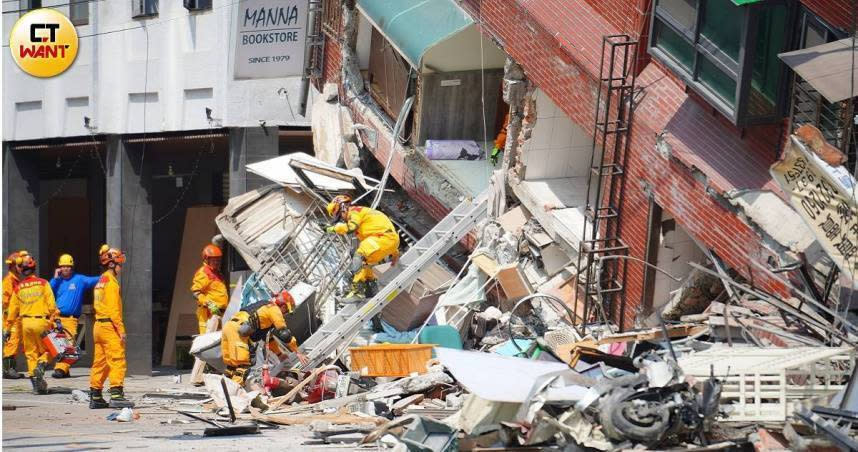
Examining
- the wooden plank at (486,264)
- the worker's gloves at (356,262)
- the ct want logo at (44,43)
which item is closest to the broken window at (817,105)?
the wooden plank at (486,264)

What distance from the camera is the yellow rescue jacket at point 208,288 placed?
19938 mm

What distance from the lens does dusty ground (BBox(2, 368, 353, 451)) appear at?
12008mm

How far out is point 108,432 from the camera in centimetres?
1342

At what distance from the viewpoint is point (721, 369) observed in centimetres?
1104

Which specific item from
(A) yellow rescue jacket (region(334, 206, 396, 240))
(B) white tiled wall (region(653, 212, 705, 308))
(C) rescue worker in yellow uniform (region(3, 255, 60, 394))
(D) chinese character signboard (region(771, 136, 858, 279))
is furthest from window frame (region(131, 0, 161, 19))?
(D) chinese character signboard (region(771, 136, 858, 279))

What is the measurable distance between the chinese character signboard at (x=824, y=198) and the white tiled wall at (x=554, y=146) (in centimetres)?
538

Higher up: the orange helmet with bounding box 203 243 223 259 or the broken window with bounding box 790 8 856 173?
the broken window with bounding box 790 8 856 173

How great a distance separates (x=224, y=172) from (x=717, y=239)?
49.9 ft

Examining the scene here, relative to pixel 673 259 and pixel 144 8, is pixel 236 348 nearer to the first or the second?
pixel 673 259

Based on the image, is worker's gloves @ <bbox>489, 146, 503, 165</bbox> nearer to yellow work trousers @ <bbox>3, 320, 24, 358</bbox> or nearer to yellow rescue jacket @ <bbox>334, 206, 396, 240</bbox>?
yellow rescue jacket @ <bbox>334, 206, 396, 240</bbox>

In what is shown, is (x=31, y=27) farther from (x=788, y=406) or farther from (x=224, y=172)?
(x=788, y=406)

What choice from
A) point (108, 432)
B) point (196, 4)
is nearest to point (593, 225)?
point (108, 432)

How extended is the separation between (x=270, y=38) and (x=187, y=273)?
17.3 ft

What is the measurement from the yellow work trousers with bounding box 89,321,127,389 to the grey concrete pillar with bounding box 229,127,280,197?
327 inches
